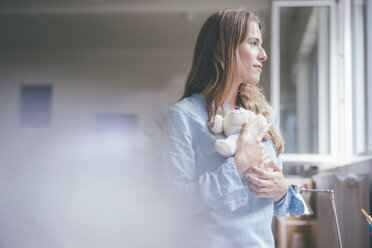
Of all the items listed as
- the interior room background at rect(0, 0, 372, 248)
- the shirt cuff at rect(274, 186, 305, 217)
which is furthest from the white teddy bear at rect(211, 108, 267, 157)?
the interior room background at rect(0, 0, 372, 248)

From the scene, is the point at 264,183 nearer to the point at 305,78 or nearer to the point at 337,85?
the point at 337,85

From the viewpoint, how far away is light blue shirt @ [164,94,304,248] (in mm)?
779

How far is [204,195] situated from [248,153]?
0.13m

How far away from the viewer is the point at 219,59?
35.0 inches

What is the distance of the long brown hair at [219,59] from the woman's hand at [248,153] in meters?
0.09

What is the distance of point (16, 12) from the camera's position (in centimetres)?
515

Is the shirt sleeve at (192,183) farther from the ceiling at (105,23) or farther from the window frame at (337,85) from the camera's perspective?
the ceiling at (105,23)

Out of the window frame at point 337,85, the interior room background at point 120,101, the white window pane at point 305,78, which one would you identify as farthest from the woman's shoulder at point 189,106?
the white window pane at point 305,78

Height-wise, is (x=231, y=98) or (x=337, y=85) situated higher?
(x=337, y=85)

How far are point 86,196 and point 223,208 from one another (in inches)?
225

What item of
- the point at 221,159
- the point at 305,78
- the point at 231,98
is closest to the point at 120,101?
the point at 305,78

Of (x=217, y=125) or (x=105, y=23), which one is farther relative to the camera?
(x=105, y=23)

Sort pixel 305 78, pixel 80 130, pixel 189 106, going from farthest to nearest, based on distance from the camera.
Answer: pixel 80 130, pixel 305 78, pixel 189 106

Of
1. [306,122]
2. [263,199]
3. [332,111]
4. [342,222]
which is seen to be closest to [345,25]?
[332,111]
